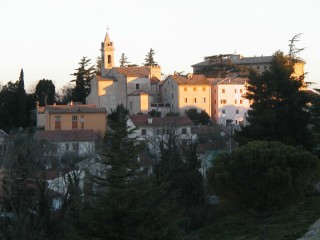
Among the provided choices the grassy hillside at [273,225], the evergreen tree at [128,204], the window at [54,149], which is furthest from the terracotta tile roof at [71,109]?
the evergreen tree at [128,204]

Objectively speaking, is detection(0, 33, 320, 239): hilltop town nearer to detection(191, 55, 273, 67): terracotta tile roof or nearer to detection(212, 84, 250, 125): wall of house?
detection(212, 84, 250, 125): wall of house

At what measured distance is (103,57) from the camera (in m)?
76.3

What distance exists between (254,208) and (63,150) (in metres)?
30.1

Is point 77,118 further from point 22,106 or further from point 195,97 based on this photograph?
point 195,97

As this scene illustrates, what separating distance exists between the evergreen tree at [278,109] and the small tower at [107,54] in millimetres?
46153

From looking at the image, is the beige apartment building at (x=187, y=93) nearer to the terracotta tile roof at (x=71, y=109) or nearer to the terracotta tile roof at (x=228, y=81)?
the terracotta tile roof at (x=228, y=81)

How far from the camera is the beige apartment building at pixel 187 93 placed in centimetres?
6750

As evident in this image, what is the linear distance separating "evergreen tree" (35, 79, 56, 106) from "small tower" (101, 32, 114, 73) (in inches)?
275

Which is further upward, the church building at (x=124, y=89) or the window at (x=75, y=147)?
the church building at (x=124, y=89)

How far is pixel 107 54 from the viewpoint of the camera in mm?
76062

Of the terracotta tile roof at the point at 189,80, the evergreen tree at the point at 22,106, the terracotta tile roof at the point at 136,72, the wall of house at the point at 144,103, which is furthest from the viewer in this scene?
the terracotta tile roof at the point at 136,72

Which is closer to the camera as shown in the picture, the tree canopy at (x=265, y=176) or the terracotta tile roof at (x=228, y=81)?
the tree canopy at (x=265, y=176)

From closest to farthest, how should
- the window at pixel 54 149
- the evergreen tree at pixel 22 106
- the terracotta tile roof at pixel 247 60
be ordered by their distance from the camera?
the window at pixel 54 149, the evergreen tree at pixel 22 106, the terracotta tile roof at pixel 247 60

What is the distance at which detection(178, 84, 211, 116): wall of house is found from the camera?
222ft
